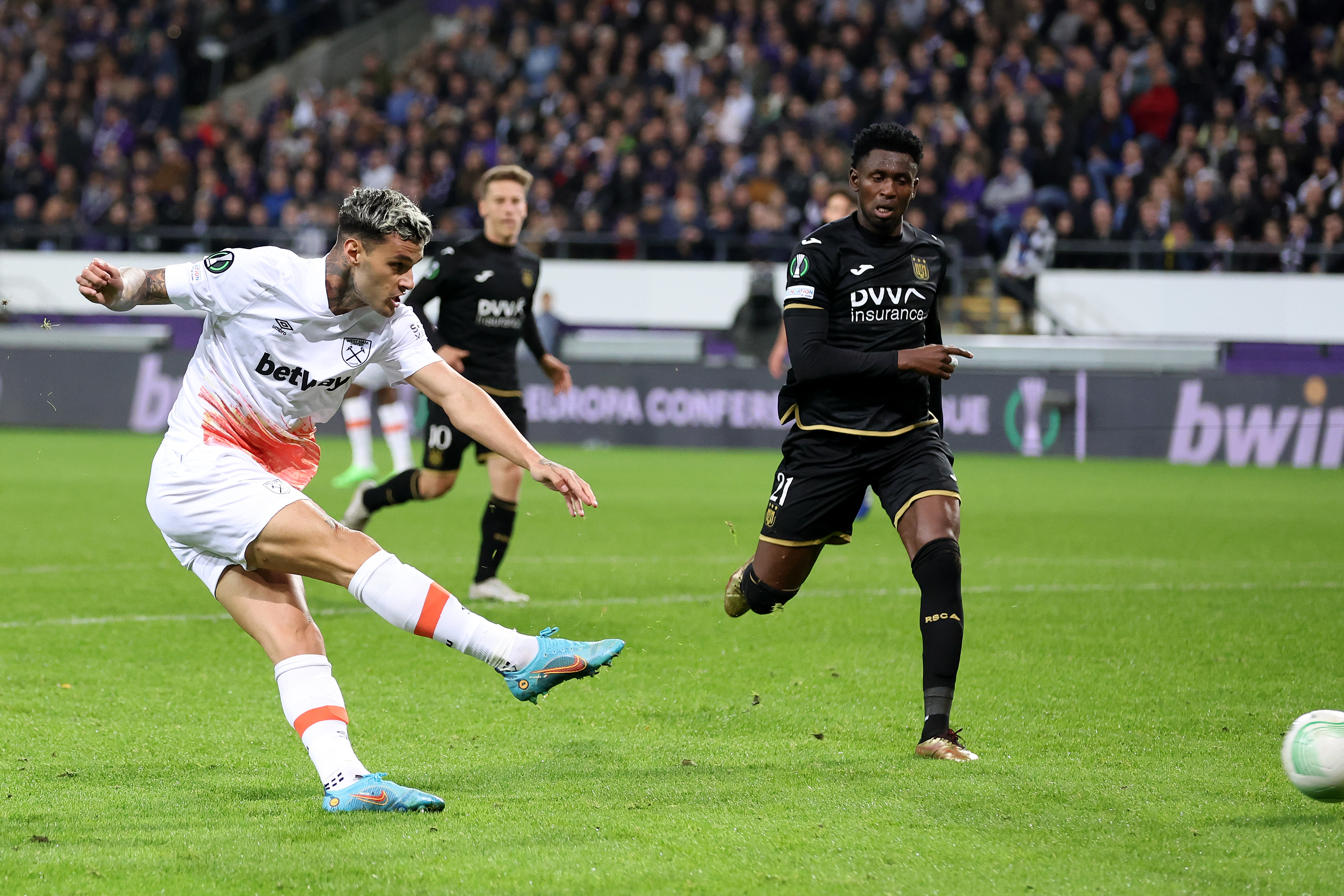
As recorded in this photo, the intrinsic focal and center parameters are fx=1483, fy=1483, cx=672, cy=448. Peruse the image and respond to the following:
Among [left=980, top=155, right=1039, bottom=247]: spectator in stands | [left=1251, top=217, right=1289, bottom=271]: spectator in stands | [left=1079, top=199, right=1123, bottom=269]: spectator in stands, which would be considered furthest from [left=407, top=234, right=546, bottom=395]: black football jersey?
[left=1251, top=217, right=1289, bottom=271]: spectator in stands

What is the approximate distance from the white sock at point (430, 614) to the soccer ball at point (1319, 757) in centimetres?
224

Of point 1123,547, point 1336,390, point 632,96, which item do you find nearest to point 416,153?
point 632,96

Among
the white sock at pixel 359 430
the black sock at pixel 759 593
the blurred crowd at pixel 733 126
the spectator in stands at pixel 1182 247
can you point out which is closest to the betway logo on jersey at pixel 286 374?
the black sock at pixel 759 593

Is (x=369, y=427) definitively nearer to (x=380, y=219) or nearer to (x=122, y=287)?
(x=122, y=287)

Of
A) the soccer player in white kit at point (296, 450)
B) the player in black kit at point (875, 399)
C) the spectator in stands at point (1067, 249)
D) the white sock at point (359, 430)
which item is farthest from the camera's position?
the spectator in stands at point (1067, 249)

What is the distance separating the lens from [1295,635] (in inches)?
294

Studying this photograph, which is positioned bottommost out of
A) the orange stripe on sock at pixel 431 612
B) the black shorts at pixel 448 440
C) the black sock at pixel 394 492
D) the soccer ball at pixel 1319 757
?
the black sock at pixel 394 492

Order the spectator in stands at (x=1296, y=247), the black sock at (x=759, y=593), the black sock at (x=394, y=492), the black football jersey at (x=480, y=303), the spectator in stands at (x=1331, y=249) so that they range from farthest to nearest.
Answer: the spectator in stands at (x=1296, y=247), the spectator in stands at (x=1331, y=249), the black sock at (x=394, y=492), the black football jersey at (x=480, y=303), the black sock at (x=759, y=593)

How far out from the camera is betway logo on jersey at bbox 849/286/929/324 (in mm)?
5410

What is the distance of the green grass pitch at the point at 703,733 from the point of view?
3.85m

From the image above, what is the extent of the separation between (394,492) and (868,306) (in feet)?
14.2

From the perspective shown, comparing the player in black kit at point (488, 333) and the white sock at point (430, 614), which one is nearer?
the white sock at point (430, 614)

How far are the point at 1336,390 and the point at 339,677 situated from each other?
13958 mm

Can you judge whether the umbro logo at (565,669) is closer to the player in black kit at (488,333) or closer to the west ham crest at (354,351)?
the west ham crest at (354,351)
